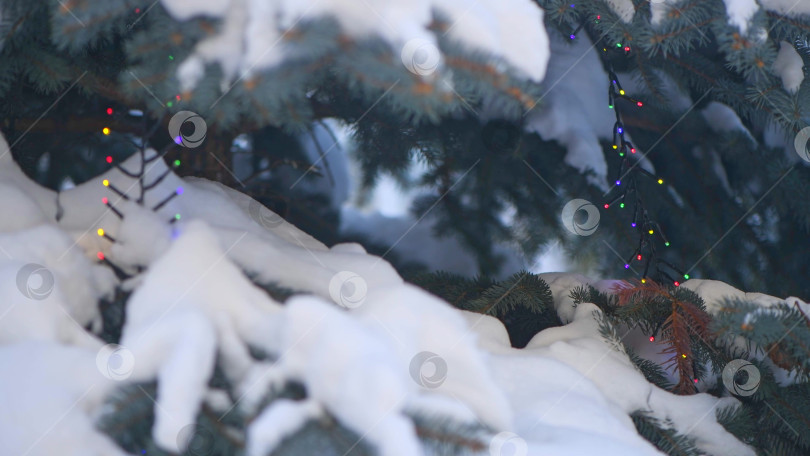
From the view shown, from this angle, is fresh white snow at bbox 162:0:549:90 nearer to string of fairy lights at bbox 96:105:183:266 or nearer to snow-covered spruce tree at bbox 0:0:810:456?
snow-covered spruce tree at bbox 0:0:810:456

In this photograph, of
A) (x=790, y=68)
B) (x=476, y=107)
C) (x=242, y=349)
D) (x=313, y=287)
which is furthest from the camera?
(x=476, y=107)

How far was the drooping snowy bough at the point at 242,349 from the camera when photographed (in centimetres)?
64

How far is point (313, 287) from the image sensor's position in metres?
0.82

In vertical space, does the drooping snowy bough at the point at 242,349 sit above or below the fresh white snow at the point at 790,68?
below

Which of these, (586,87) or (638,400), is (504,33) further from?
(586,87)

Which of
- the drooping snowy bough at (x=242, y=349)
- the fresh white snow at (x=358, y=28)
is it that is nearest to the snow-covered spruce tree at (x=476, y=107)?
the fresh white snow at (x=358, y=28)

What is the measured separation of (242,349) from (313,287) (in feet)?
0.48

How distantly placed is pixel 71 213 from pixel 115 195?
63 mm

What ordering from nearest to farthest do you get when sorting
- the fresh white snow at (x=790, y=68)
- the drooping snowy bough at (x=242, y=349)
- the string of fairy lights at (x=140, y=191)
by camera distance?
the drooping snowy bough at (x=242, y=349), the string of fairy lights at (x=140, y=191), the fresh white snow at (x=790, y=68)

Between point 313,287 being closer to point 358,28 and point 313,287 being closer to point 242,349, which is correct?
point 242,349

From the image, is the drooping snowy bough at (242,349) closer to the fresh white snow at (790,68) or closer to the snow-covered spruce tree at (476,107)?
the snow-covered spruce tree at (476,107)

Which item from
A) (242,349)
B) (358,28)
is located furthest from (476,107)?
(242,349)

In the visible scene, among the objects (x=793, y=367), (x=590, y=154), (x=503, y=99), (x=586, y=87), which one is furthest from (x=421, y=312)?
(x=586, y=87)

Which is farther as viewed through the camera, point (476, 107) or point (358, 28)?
point (476, 107)
